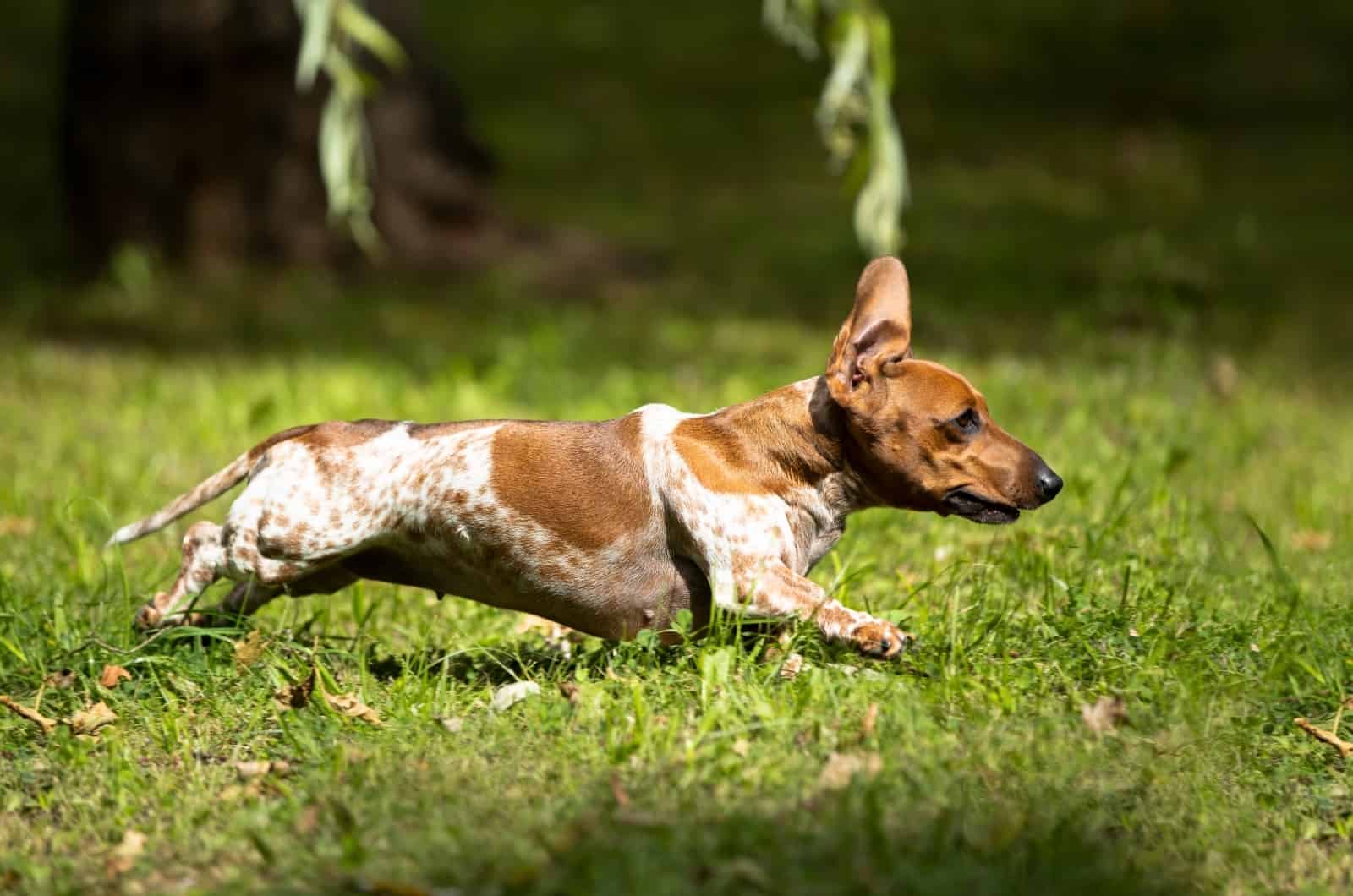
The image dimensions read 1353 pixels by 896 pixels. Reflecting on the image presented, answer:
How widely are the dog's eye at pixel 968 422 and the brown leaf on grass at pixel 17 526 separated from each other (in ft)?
13.0

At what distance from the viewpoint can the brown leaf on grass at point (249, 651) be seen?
477 centimetres

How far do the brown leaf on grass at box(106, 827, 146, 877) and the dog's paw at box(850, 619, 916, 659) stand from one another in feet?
5.87

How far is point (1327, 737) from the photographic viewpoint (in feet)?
14.0

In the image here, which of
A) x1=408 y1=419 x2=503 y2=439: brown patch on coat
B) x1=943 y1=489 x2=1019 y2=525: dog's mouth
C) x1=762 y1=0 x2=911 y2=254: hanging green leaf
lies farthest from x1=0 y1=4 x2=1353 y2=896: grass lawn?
x1=762 y1=0 x2=911 y2=254: hanging green leaf

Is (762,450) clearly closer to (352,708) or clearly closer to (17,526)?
(352,708)

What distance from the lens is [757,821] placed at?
140 inches

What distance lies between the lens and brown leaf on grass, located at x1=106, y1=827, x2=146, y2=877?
371 cm

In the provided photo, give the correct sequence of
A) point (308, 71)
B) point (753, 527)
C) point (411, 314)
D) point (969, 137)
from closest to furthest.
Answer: point (753, 527) → point (308, 71) → point (411, 314) → point (969, 137)

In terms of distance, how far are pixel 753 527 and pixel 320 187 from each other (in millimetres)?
7541

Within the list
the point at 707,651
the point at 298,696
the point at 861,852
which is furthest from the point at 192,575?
the point at 861,852

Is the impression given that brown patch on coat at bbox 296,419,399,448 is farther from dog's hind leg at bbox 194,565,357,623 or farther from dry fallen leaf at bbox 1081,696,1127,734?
dry fallen leaf at bbox 1081,696,1127,734

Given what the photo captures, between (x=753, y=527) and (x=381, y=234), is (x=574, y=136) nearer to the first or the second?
(x=381, y=234)

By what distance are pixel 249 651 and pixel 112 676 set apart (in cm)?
37

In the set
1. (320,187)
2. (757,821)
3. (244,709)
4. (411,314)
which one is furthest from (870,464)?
(320,187)
